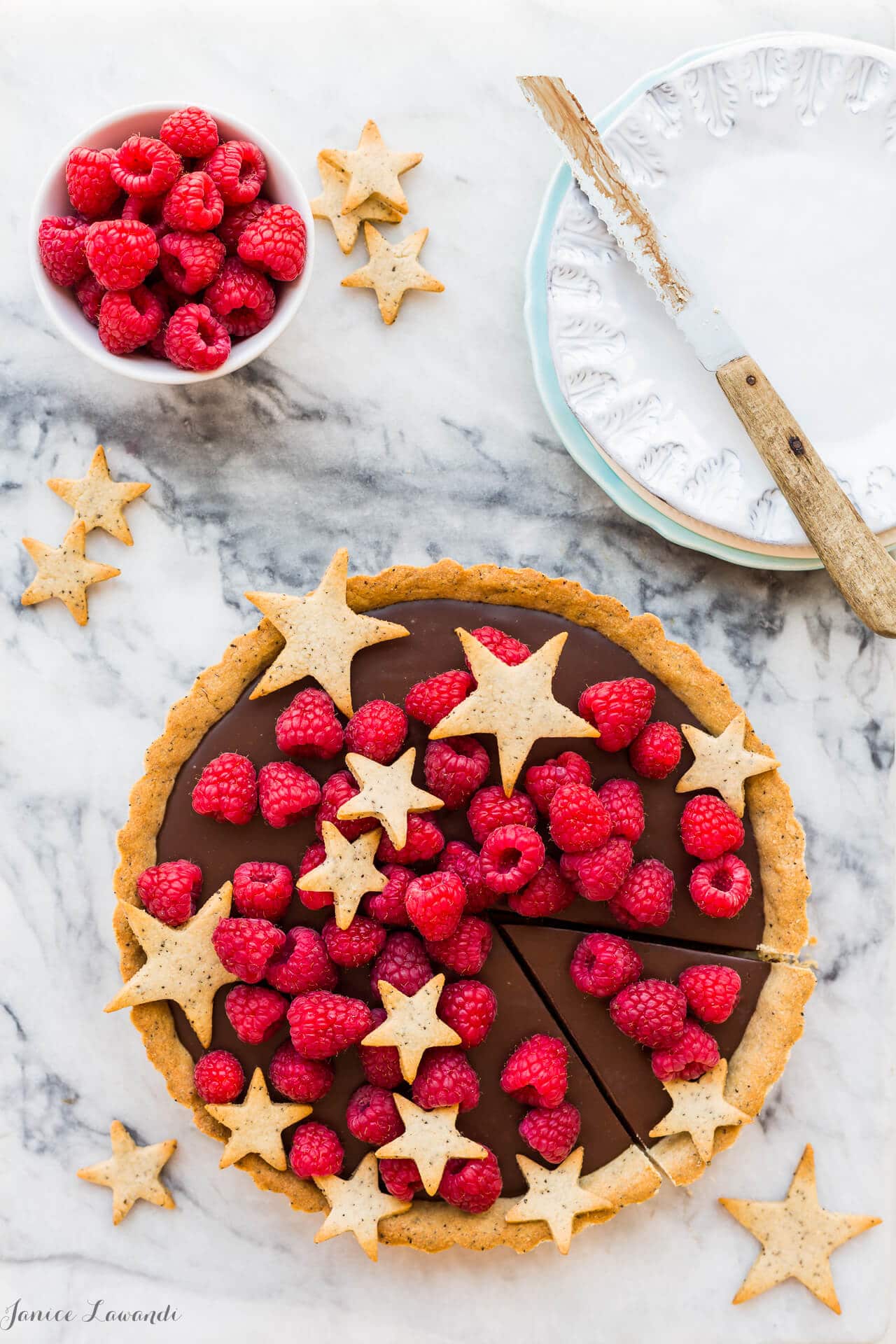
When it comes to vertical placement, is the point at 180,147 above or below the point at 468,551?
above

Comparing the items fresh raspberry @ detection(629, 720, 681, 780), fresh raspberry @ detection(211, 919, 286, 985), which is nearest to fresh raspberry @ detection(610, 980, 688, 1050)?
fresh raspberry @ detection(629, 720, 681, 780)

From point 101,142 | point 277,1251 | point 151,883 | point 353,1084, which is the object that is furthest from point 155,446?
point 277,1251

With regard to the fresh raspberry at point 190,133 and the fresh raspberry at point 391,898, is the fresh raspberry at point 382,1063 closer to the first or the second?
the fresh raspberry at point 391,898

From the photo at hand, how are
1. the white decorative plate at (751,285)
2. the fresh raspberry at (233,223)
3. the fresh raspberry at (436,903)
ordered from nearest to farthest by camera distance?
the fresh raspberry at (436,903), the fresh raspberry at (233,223), the white decorative plate at (751,285)

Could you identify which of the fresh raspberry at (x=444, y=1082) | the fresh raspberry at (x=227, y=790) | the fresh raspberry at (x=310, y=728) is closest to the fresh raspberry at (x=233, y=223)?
the fresh raspberry at (x=310, y=728)

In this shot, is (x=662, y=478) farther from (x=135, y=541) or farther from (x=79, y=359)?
(x=79, y=359)

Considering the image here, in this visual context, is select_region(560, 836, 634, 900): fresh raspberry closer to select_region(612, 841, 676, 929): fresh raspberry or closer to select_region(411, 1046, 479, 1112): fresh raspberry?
select_region(612, 841, 676, 929): fresh raspberry
